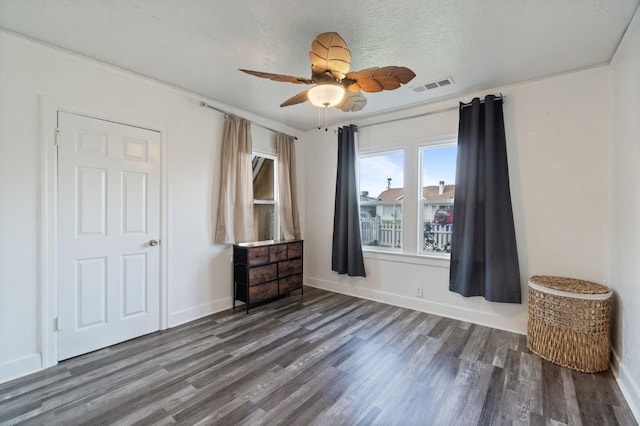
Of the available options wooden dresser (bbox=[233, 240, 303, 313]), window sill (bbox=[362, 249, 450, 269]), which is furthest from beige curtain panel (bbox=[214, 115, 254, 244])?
window sill (bbox=[362, 249, 450, 269])

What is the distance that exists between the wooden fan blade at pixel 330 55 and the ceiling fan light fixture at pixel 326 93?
0.09 m

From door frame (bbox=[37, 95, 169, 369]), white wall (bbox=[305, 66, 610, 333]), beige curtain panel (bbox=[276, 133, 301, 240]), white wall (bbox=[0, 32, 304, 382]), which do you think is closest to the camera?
white wall (bbox=[0, 32, 304, 382])

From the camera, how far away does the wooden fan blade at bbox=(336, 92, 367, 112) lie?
2.36 m

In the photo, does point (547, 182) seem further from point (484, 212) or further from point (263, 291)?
point (263, 291)

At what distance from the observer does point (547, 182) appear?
2828 millimetres

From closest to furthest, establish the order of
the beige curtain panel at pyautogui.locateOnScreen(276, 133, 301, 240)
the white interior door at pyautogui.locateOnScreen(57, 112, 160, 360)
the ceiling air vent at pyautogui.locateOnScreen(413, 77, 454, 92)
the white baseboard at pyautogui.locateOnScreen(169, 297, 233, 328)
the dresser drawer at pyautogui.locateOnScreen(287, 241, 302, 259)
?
the white interior door at pyautogui.locateOnScreen(57, 112, 160, 360), the ceiling air vent at pyautogui.locateOnScreen(413, 77, 454, 92), the white baseboard at pyautogui.locateOnScreen(169, 297, 233, 328), the dresser drawer at pyautogui.locateOnScreen(287, 241, 302, 259), the beige curtain panel at pyautogui.locateOnScreen(276, 133, 301, 240)

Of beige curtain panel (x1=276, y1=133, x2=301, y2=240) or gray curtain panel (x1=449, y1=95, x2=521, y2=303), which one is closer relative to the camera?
gray curtain panel (x1=449, y1=95, x2=521, y2=303)

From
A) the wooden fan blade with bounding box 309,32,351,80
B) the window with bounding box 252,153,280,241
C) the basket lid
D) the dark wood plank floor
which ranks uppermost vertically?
the wooden fan blade with bounding box 309,32,351,80

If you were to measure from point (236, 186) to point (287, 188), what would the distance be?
2.98 ft

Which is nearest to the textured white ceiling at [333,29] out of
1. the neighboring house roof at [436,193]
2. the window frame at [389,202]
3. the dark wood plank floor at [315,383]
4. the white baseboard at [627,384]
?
the window frame at [389,202]

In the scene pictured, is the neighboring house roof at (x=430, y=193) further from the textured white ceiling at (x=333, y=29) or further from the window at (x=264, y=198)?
the window at (x=264, y=198)

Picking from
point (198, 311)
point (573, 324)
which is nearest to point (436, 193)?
point (573, 324)

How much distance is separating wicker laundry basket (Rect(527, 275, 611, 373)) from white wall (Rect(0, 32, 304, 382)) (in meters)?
3.39

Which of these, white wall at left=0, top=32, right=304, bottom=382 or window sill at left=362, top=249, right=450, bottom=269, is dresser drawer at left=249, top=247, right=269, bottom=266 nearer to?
white wall at left=0, top=32, right=304, bottom=382
